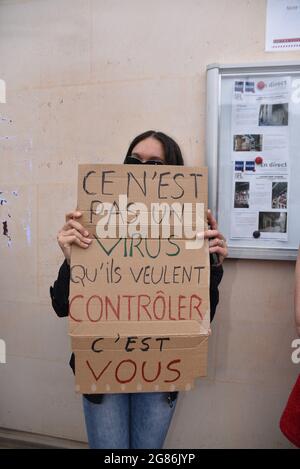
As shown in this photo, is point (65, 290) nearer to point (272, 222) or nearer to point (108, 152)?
point (108, 152)

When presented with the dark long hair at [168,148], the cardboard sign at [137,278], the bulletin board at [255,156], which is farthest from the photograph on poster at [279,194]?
the cardboard sign at [137,278]

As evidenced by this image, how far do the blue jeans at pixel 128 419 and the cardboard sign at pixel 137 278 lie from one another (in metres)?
0.11

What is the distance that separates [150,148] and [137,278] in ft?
1.73

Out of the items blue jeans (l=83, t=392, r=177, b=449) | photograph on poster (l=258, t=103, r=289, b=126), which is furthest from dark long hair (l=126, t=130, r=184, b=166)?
blue jeans (l=83, t=392, r=177, b=449)

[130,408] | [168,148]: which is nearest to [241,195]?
[168,148]

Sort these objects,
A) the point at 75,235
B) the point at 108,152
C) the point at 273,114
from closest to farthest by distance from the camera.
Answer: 1. the point at 75,235
2. the point at 273,114
3. the point at 108,152

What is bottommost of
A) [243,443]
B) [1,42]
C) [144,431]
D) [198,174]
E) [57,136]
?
[243,443]

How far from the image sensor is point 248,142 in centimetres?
179

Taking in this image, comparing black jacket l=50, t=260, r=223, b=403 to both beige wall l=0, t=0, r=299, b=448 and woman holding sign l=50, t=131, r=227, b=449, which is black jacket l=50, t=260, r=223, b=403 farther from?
beige wall l=0, t=0, r=299, b=448

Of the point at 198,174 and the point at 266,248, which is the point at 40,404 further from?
the point at 198,174

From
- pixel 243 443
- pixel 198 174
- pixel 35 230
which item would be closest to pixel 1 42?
pixel 35 230

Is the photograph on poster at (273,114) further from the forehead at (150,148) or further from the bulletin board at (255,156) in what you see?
the forehead at (150,148)

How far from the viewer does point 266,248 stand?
5.96ft

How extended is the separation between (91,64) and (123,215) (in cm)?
112
